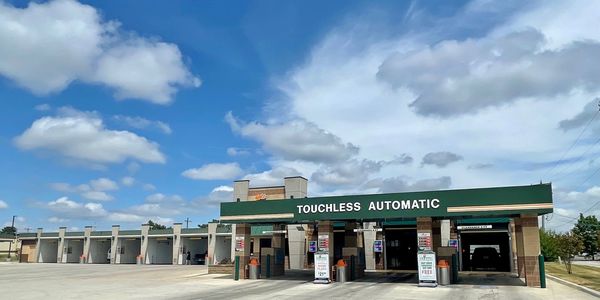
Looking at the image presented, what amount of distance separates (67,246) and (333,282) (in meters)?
57.9

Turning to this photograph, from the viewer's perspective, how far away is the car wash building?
24594 mm

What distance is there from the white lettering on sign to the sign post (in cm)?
251

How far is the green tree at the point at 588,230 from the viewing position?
9488cm

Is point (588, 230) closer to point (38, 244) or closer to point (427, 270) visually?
point (427, 270)

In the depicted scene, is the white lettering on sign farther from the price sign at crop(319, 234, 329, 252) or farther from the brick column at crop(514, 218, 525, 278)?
the brick column at crop(514, 218, 525, 278)

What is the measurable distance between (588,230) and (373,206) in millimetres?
91918

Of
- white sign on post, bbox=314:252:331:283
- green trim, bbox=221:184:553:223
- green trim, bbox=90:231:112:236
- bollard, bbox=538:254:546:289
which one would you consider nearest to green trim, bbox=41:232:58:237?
green trim, bbox=90:231:112:236

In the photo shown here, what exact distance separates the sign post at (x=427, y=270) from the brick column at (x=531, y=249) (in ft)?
14.5

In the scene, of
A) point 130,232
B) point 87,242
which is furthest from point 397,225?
point 87,242

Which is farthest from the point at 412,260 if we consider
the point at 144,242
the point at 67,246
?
the point at 67,246

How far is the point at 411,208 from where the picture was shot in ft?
86.3

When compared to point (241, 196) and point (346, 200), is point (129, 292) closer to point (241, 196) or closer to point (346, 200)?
point (346, 200)

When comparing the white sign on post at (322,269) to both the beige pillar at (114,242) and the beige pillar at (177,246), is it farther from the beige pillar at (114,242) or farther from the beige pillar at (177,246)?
the beige pillar at (114,242)

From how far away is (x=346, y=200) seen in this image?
27984 millimetres
